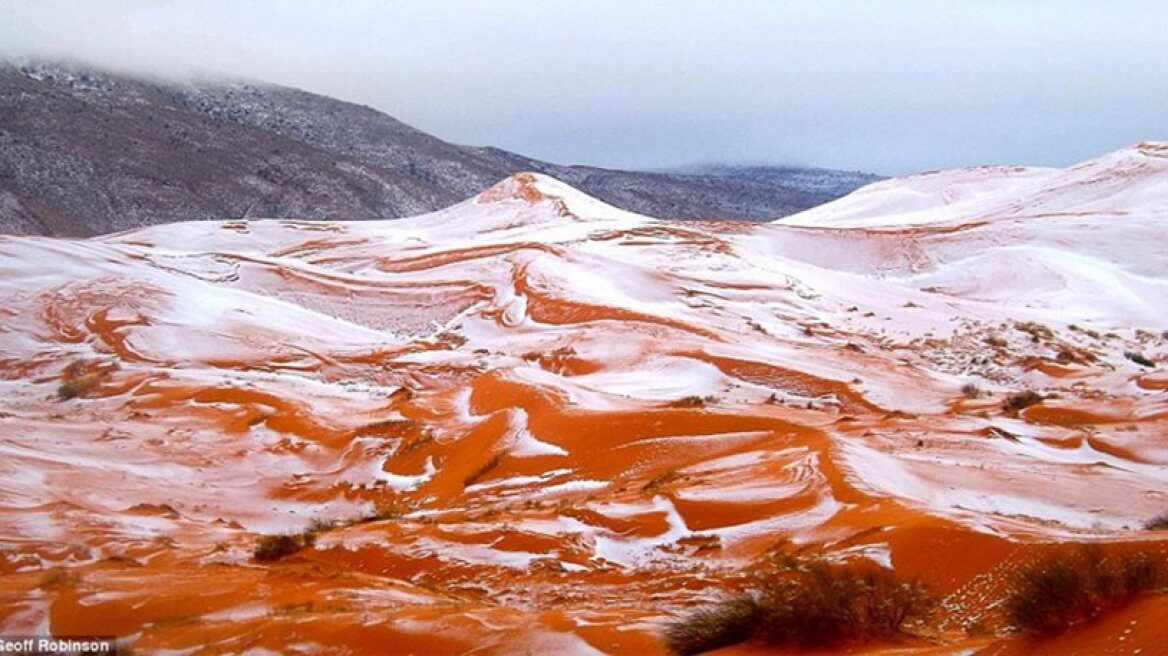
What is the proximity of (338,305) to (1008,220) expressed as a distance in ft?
78.1

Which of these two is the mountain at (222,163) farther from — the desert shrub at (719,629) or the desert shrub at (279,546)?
the desert shrub at (719,629)

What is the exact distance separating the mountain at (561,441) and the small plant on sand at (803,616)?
112 mm

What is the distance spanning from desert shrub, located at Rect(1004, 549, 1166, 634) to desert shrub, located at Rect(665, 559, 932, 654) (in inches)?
27.6

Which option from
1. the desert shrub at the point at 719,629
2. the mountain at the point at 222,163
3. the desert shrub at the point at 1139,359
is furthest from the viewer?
the mountain at the point at 222,163

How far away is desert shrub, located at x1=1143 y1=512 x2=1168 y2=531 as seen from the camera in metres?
7.00

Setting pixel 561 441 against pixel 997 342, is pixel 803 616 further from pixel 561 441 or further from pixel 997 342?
pixel 997 342

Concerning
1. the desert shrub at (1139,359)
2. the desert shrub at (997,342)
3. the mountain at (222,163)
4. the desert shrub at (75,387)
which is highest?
the mountain at (222,163)

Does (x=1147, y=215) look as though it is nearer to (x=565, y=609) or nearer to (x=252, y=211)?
(x=565, y=609)

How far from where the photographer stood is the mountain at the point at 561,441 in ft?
20.6

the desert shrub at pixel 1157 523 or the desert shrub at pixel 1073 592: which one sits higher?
the desert shrub at pixel 1073 592

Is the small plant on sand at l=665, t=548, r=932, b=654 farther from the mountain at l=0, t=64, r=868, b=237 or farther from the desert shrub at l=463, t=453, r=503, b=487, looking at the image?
the mountain at l=0, t=64, r=868, b=237

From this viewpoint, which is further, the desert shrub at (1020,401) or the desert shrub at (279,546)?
the desert shrub at (1020,401)

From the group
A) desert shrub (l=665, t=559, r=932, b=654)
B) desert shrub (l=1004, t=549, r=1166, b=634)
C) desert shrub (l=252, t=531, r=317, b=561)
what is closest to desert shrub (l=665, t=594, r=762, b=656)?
desert shrub (l=665, t=559, r=932, b=654)

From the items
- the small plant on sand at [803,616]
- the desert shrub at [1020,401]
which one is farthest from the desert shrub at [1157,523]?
the desert shrub at [1020,401]
